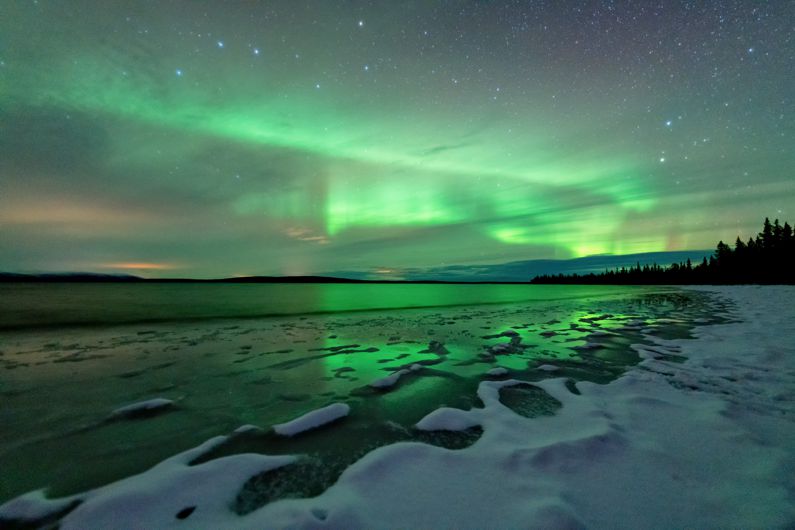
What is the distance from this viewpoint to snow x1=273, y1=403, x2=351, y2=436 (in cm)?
385

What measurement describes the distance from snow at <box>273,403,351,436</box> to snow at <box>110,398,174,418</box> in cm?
226

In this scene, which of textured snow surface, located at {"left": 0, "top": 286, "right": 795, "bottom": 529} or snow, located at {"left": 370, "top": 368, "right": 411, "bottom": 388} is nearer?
textured snow surface, located at {"left": 0, "top": 286, "right": 795, "bottom": 529}

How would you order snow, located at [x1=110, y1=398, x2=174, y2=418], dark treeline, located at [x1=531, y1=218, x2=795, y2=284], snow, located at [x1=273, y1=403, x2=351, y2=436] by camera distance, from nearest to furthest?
snow, located at [x1=273, y1=403, x2=351, y2=436] < snow, located at [x1=110, y1=398, x2=174, y2=418] < dark treeline, located at [x1=531, y1=218, x2=795, y2=284]

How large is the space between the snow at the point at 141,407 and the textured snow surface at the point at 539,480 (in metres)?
1.89

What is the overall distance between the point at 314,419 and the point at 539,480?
111 inches

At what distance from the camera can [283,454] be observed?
3273 millimetres

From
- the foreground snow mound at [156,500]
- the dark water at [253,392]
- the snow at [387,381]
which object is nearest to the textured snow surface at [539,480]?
the foreground snow mound at [156,500]

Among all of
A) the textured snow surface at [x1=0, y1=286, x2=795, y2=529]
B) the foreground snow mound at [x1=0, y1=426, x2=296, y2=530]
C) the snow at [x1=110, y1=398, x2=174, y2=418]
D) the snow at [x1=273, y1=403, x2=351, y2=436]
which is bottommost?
the snow at [x1=110, y1=398, x2=174, y2=418]

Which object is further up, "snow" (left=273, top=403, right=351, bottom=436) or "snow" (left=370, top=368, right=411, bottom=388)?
"snow" (left=273, top=403, right=351, bottom=436)

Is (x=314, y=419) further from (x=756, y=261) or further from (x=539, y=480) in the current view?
(x=756, y=261)

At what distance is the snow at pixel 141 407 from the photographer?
444cm

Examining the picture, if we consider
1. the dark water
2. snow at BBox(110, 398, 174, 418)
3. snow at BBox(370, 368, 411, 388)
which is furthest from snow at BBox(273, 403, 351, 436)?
snow at BBox(110, 398, 174, 418)

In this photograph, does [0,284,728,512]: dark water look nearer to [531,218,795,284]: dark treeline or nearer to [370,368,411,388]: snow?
[370,368,411,388]: snow

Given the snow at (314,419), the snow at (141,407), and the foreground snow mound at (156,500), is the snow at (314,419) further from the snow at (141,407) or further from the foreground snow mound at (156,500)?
the snow at (141,407)
